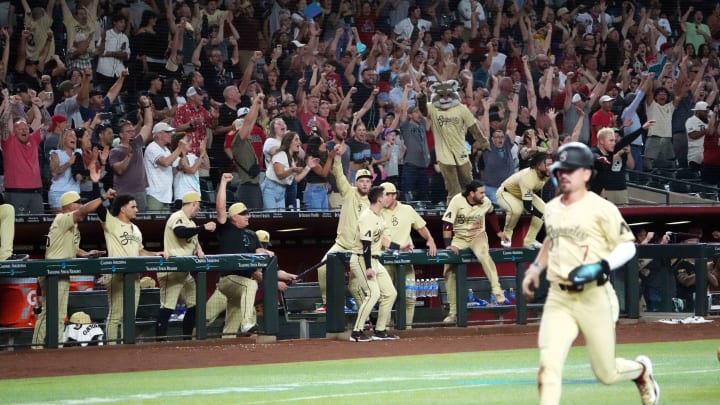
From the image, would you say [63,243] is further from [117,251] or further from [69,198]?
[117,251]

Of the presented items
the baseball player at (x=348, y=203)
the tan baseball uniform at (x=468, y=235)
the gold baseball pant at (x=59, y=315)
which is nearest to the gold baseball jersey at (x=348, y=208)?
the baseball player at (x=348, y=203)

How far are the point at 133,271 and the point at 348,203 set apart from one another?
118 inches

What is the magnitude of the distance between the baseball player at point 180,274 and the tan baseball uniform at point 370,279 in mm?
1833

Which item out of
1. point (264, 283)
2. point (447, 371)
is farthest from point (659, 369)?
point (264, 283)

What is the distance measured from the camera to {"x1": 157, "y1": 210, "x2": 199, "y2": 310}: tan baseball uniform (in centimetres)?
1391

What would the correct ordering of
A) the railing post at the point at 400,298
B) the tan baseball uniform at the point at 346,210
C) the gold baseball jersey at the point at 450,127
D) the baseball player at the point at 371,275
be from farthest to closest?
the gold baseball jersey at the point at 450,127 → the railing post at the point at 400,298 → the tan baseball uniform at the point at 346,210 → the baseball player at the point at 371,275

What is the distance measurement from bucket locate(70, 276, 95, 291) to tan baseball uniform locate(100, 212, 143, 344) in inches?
14.4

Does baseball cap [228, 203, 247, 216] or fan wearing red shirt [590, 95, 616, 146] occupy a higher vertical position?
fan wearing red shirt [590, 95, 616, 146]

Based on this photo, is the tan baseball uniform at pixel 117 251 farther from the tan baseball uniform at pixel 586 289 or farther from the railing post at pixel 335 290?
the tan baseball uniform at pixel 586 289

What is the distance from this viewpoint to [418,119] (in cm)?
1803

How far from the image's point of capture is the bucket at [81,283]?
13.8 m

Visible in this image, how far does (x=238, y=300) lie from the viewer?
14.3m

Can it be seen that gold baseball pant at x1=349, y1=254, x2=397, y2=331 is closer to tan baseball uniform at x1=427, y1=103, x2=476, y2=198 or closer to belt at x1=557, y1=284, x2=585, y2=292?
tan baseball uniform at x1=427, y1=103, x2=476, y2=198

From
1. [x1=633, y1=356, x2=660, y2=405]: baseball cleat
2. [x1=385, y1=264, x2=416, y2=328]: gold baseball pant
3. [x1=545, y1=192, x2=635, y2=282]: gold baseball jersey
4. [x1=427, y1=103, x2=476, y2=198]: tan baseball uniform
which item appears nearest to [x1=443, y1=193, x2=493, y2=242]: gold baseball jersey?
[x1=427, y1=103, x2=476, y2=198]: tan baseball uniform
